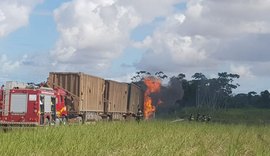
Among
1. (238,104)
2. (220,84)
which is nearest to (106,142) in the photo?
(238,104)

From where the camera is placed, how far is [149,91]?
54781 mm

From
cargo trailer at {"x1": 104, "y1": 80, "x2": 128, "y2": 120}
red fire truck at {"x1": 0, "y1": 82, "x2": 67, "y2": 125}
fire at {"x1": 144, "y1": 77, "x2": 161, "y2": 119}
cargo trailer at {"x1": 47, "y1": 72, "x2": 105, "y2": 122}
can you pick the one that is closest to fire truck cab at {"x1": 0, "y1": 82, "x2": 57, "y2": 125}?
red fire truck at {"x1": 0, "y1": 82, "x2": 67, "y2": 125}

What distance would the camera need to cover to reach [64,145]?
12711 mm

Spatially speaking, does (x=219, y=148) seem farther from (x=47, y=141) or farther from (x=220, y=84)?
(x=220, y=84)

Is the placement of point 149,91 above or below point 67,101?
above

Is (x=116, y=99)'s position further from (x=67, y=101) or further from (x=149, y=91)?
(x=149, y=91)

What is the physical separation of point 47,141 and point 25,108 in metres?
13.2

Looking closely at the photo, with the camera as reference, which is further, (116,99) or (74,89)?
(116,99)

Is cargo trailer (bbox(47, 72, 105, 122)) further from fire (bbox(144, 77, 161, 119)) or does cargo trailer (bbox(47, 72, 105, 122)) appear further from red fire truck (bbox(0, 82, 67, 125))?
fire (bbox(144, 77, 161, 119))

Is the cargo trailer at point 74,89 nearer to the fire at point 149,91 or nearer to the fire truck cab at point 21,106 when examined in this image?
the fire truck cab at point 21,106

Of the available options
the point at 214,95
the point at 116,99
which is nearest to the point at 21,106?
the point at 116,99

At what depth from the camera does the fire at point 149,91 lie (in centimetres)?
5275

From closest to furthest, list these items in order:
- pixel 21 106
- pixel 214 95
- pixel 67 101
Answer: pixel 21 106, pixel 67 101, pixel 214 95

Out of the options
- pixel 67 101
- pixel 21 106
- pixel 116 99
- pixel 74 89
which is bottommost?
pixel 21 106
